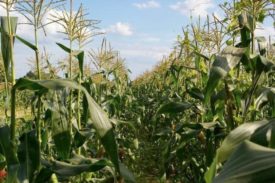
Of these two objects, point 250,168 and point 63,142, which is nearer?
point 250,168

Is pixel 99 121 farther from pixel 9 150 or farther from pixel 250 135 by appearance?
pixel 250 135

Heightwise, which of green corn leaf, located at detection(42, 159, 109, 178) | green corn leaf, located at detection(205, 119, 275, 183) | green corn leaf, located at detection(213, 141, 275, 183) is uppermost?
green corn leaf, located at detection(213, 141, 275, 183)

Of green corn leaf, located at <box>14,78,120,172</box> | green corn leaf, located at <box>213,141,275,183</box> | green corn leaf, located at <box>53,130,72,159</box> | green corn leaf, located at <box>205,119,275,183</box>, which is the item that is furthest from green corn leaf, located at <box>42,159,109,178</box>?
green corn leaf, located at <box>213,141,275,183</box>

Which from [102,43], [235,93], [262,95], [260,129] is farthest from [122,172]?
[102,43]

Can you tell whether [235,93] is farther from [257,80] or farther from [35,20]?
[35,20]

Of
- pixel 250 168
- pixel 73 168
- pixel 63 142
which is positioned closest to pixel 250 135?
pixel 250 168

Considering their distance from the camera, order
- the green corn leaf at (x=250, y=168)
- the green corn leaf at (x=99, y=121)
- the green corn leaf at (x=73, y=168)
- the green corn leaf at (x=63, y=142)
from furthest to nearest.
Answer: the green corn leaf at (x=63, y=142), the green corn leaf at (x=73, y=168), the green corn leaf at (x=99, y=121), the green corn leaf at (x=250, y=168)

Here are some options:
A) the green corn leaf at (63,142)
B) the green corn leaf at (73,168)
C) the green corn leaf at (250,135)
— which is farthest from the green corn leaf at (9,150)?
the green corn leaf at (250,135)

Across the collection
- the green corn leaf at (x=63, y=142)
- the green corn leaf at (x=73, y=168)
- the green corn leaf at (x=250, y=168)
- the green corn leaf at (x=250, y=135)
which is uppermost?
the green corn leaf at (x=250, y=168)

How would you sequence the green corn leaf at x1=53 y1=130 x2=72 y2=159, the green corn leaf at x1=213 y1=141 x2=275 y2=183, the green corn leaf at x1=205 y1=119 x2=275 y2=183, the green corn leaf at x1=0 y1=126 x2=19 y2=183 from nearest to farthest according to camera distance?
the green corn leaf at x1=213 y1=141 x2=275 y2=183 → the green corn leaf at x1=205 y1=119 x2=275 y2=183 → the green corn leaf at x1=0 y1=126 x2=19 y2=183 → the green corn leaf at x1=53 y1=130 x2=72 y2=159

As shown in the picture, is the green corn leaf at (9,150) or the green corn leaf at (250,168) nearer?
the green corn leaf at (250,168)

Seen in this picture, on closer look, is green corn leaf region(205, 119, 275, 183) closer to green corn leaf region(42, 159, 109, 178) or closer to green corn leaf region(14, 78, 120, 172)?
green corn leaf region(14, 78, 120, 172)

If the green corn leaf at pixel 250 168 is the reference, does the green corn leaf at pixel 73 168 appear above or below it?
below

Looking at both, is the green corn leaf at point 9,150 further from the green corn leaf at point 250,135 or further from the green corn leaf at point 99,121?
the green corn leaf at point 250,135
